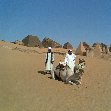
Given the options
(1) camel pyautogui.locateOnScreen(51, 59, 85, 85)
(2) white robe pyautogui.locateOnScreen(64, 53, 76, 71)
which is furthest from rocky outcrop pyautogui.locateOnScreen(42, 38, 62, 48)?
(1) camel pyautogui.locateOnScreen(51, 59, 85, 85)

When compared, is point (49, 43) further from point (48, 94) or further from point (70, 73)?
point (48, 94)

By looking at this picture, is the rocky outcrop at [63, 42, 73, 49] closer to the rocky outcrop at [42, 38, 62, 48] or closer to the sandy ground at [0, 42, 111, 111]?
the rocky outcrop at [42, 38, 62, 48]

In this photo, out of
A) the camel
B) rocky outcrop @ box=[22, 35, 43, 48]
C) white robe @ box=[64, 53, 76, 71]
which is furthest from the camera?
rocky outcrop @ box=[22, 35, 43, 48]

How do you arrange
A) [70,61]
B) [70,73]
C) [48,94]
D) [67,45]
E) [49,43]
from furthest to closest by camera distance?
[67,45] → [49,43] → [70,61] → [70,73] → [48,94]

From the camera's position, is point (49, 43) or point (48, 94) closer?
point (48, 94)

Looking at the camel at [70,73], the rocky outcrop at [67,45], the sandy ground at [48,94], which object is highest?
the rocky outcrop at [67,45]

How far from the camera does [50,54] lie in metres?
18.2

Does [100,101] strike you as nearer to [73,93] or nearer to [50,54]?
[73,93]

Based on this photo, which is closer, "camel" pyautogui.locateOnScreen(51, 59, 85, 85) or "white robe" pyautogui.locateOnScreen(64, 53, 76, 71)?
"camel" pyautogui.locateOnScreen(51, 59, 85, 85)

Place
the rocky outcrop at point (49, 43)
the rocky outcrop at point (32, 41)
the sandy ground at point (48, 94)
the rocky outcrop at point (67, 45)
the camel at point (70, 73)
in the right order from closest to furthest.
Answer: the sandy ground at point (48, 94), the camel at point (70, 73), the rocky outcrop at point (32, 41), the rocky outcrop at point (49, 43), the rocky outcrop at point (67, 45)

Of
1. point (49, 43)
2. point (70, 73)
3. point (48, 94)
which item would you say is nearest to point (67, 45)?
→ point (49, 43)

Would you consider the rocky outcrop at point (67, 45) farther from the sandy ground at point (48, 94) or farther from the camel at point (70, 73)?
the camel at point (70, 73)

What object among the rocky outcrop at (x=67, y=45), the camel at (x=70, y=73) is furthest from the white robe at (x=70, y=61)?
the rocky outcrop at (x=67, y=45)

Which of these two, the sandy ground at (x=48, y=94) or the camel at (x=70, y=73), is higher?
the camel at (x=70, y=73)
